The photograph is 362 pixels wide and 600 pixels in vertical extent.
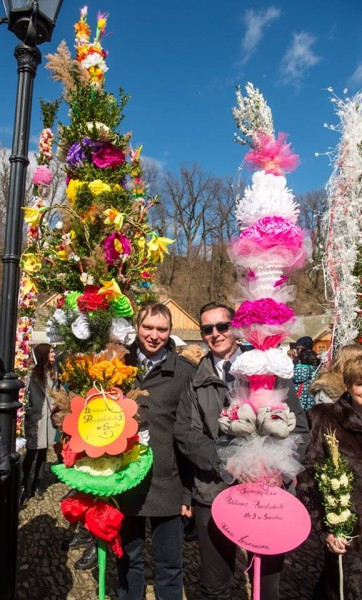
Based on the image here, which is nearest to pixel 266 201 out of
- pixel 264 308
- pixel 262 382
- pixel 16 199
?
pixel 264 308

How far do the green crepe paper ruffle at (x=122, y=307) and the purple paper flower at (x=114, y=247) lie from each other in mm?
223

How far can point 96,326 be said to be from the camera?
2352 mm

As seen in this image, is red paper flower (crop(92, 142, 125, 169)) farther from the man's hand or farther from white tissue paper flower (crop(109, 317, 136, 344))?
the man's hand

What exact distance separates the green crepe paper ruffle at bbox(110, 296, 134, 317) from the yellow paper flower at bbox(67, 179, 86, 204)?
62cm

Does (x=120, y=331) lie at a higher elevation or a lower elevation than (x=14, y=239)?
lower

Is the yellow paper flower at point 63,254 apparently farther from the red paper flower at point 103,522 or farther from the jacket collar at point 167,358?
the red paper flower at point 103,522

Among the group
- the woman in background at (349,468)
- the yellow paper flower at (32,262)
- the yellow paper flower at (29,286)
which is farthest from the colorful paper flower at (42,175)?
the woman in background at (349,468)

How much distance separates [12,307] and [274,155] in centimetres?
164

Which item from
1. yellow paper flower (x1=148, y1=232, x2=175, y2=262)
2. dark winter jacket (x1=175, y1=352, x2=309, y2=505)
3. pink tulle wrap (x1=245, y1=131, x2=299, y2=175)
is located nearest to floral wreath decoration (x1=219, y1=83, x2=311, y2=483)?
pink tulle wrap (x1=245, y1=131, x2=299, y2=175)

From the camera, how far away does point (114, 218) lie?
2.32 metres

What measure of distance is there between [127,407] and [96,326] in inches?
17.8

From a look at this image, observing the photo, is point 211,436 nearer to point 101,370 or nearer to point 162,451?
point 162,451

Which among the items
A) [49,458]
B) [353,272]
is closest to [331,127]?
[353,272]

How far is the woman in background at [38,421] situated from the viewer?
5.21 metres
